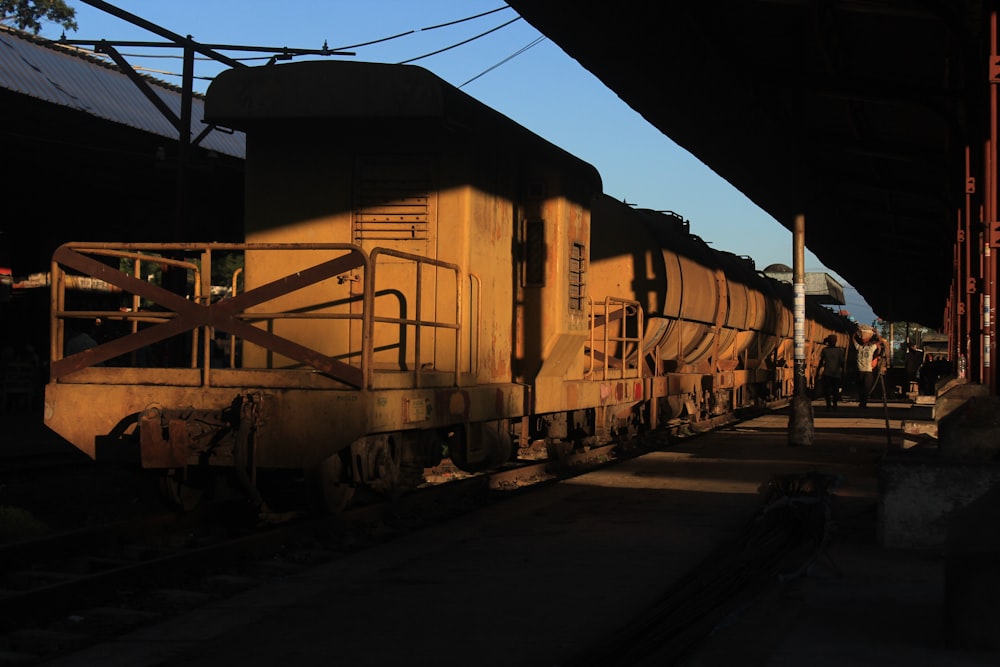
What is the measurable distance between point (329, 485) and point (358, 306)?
1523 millimetres

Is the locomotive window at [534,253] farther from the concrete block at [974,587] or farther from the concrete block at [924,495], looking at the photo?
the concrete block at [974,587]

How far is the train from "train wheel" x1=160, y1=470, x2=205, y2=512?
1.0 inches

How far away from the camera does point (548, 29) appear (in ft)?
31.7

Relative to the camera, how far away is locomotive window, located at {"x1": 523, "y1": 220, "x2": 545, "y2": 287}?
35.7 feet

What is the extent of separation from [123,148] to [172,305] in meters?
17.2

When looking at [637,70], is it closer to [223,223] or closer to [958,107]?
[958,107]

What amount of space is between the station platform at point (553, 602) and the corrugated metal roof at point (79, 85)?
45.1ft

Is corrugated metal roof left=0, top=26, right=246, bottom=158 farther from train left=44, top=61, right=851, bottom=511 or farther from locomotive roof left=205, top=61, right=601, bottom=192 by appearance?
locomotive roof left=205, top=61, right=601, bottom=192

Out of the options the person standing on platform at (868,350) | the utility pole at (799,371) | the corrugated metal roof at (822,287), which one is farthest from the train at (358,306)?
the corrugated metal roof at (822,287)

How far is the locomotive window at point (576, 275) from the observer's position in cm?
1164

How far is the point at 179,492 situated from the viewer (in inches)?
335

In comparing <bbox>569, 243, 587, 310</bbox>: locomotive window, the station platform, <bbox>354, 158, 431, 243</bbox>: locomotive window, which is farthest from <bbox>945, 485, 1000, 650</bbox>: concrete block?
<bbox>569, 243, 587, 310</bbox>: locomotive window

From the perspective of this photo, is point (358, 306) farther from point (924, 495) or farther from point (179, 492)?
point (924, 495)

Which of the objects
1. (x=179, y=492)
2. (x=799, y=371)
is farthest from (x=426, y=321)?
(x=799, y=371)
